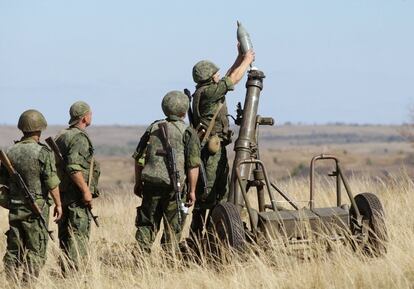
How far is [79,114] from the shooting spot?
9984 millimetres

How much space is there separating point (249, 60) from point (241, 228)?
2.23 m

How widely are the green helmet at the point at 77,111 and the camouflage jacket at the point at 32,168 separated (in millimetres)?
813

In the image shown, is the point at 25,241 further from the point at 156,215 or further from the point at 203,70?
the point at 203,70

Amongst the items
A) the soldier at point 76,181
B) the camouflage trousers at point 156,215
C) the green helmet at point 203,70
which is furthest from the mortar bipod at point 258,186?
the soldier at point 76,181

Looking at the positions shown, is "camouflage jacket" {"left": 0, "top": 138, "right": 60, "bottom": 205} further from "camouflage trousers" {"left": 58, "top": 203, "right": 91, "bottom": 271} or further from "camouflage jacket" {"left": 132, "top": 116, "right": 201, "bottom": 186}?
"camouflage jacket" {"left": 132, "top": 116, "right": 201, "bottom": 186}

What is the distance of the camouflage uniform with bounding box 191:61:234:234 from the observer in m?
10.3

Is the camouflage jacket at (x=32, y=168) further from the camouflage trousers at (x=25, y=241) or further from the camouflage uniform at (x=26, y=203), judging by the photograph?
the camouflage trousers at (x=25, y=241)

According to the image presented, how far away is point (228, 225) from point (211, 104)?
1922 millimetres

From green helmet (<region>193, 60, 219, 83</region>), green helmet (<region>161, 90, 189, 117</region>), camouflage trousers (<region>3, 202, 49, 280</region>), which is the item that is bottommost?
camouflage trousers (<region>3, 202, 49, 280</region>)

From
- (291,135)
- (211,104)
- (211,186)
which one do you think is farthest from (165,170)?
(291,135)

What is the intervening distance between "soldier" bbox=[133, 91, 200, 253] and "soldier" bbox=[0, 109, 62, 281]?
968 mm

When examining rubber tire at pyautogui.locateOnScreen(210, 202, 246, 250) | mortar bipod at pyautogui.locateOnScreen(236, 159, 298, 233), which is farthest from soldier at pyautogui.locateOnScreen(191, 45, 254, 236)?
rubber tire at pyautogui.locateOnScreen(210, 202, 246, 250)

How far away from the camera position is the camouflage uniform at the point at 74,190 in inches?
386

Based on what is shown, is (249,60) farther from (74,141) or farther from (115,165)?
(115,165)
